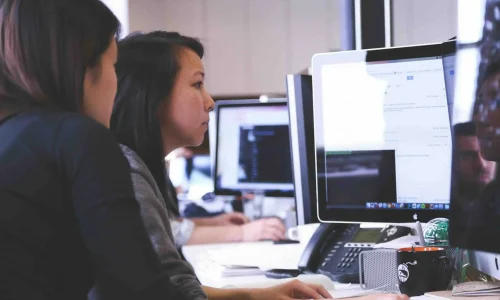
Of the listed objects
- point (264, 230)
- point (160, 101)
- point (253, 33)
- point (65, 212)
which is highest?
point (253, 33)

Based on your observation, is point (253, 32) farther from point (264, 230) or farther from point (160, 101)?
point (160, 101)

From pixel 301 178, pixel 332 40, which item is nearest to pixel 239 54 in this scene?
pixel 332 40

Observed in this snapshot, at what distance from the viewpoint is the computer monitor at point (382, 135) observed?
164 centimetres

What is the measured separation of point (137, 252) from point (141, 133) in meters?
0.66

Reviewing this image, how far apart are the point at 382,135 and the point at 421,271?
0.43 metres

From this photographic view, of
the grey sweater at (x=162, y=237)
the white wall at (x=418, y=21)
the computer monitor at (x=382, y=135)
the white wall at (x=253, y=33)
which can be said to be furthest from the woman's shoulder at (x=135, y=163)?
the white wall at (x=253, y=33)

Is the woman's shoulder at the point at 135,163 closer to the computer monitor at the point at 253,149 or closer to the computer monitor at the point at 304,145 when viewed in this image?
the computer monitor at the point at 304,145

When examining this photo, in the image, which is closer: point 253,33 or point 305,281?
point 305,281

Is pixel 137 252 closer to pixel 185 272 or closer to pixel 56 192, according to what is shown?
pixel 56 192

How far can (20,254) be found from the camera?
99 cm

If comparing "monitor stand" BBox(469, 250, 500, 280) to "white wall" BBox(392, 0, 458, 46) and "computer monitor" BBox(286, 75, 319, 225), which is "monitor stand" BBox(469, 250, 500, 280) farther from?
"white wall" BBox(392, 0, 458, 46)

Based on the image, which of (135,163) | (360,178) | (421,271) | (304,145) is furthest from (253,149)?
(421,271)

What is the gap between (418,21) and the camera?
8.36 ft

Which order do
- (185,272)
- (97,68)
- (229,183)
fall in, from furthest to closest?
(229,183), (185,272), (97,68)
